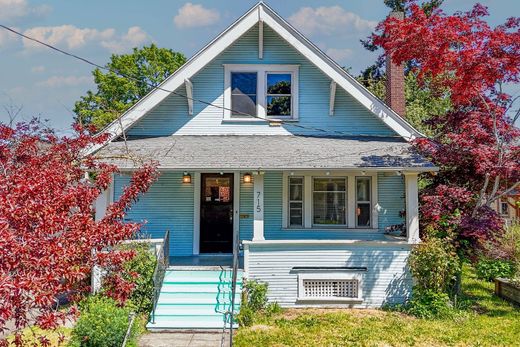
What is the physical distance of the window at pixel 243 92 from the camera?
458 inches

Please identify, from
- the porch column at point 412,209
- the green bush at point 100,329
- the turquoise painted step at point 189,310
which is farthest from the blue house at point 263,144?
the green bush at point 100,329

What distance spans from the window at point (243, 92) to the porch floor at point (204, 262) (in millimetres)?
4045

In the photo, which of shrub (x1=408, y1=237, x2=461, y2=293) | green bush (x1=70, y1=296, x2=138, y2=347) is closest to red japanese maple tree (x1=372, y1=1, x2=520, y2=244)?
shrub (x1=408, y1=237, x2=461, y2=293)

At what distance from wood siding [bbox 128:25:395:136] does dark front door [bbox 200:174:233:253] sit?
143 cm

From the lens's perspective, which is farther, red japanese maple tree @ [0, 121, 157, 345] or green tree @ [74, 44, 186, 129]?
green tree @ [74, 44, 186, 129]

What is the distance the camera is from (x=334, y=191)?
11.2 metres

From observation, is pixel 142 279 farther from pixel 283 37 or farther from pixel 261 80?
pixel 283 37

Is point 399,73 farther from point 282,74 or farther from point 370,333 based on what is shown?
point 370,333

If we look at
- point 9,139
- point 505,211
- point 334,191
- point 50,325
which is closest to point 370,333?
point 334,191

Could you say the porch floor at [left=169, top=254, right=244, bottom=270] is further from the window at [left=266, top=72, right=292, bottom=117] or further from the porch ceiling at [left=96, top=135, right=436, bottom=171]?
the window at [left=266, top=72, right=292, bottom=117]

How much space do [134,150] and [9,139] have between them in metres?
2.77

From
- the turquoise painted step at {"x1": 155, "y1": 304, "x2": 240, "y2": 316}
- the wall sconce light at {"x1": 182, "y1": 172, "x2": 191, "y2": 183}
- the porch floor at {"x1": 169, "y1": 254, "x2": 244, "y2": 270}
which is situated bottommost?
the turquoise painted step at {"x1": 155, "y1": 304, "x2": 240, "y2": 316}

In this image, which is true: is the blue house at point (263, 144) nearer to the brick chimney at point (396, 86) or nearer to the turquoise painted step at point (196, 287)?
the turquoise painted step at point (196, 287)

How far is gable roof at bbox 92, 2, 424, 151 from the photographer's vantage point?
35.4 ft
